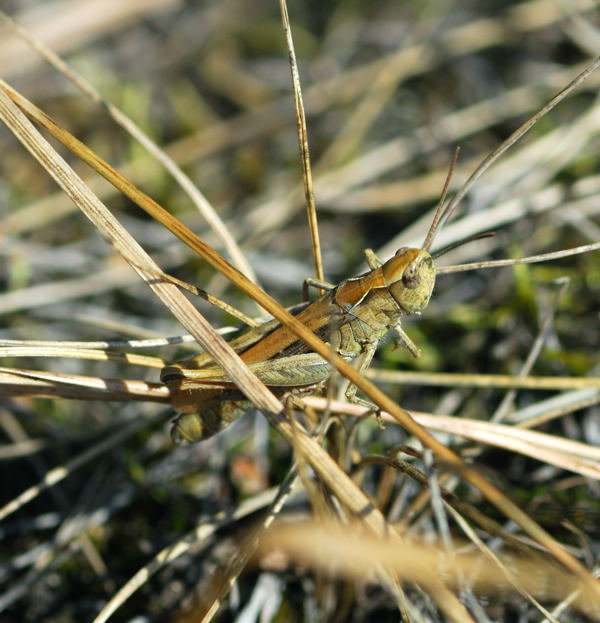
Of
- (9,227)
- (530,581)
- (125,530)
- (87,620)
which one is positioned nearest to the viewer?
(530,581)

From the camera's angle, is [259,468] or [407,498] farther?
[259,468]

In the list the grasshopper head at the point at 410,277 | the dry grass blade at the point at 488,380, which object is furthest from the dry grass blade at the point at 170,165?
the dry grass blade at the point at 488,380

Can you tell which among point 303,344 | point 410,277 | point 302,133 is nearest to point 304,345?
point 303,344

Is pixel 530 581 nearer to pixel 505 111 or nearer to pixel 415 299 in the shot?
pixel 415 299

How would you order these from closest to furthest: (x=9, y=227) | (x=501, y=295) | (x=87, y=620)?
(x=87, y=620) < (x=501, y=295) < (x=9, y=227)

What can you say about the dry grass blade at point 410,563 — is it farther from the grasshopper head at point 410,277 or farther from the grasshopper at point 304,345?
the grasshopper head at point 410,277

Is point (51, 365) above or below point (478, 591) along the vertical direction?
above

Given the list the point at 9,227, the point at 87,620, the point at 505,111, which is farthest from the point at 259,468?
the point at 505,111
